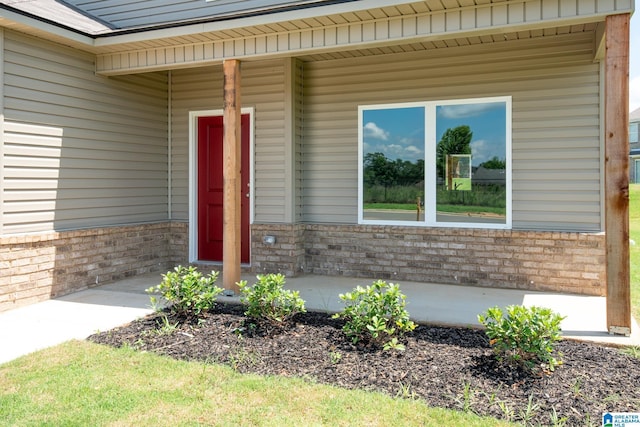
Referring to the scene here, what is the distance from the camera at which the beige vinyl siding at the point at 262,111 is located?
7.23 metres

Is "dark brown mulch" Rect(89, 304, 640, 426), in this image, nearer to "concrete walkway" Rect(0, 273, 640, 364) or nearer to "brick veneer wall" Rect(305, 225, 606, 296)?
"concrete walkway" Rect(0, 273, 640, 364)

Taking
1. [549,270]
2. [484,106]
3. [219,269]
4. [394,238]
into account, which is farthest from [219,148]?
[549,270]

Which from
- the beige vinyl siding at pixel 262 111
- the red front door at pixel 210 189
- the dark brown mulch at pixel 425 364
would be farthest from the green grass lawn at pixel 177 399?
the red front door at pixel 210 189

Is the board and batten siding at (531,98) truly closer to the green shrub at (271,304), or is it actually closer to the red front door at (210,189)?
the red front door at (210,189)

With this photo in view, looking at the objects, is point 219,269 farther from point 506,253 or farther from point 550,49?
point 550,49

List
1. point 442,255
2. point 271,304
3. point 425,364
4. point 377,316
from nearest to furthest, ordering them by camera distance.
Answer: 1. point 425,364
2. point 377,316
3. point 271,304
4. point 442,255

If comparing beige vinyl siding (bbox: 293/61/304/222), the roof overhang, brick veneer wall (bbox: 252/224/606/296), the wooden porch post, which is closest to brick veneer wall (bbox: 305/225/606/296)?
brick veneer wall (bbox: 252/224/606/296)

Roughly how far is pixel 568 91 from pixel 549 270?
7.30 ft

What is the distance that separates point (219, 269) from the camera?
753 centimetres

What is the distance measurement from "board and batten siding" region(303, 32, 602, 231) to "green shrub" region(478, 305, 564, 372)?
3.00 meters

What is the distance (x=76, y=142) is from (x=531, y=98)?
5817 mm

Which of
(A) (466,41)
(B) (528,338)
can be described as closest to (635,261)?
(A) (466,41)

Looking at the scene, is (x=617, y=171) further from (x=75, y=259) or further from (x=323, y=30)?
(x=75, y=259)

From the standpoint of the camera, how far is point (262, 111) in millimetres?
7340
